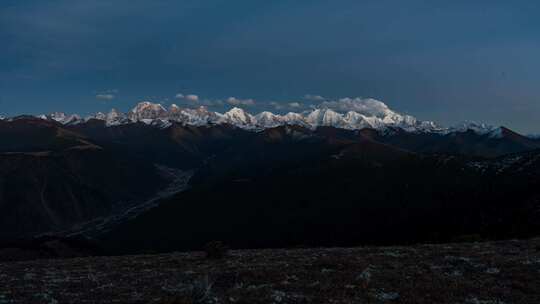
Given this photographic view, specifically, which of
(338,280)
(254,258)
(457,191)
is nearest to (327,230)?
(457,191)

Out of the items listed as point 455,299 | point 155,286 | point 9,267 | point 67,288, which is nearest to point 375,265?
point 455,299

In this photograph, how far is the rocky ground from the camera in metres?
23.1

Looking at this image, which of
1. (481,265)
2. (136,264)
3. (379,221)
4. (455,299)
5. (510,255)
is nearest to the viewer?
(455,299)

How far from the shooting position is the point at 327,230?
636ft

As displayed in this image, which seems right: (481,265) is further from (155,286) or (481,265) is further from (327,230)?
(327,230)

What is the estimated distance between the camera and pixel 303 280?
2781 centimetres

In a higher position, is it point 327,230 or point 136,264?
point 136,264

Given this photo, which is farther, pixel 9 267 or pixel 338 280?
pixel 9 267

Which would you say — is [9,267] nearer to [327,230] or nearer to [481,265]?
[481,265]

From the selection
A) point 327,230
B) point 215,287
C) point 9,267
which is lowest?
point 327,230

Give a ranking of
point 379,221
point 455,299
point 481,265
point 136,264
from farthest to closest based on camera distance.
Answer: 1. point 379,221
2. point 136,264
3. point 481,265
4. point 455,299

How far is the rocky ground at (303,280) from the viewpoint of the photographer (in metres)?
23.1

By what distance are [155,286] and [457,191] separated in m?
181

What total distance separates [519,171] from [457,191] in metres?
25.7
